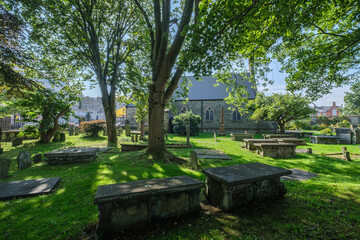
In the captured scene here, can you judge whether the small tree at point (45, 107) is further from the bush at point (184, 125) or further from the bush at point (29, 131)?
the bush at point (184, 125)

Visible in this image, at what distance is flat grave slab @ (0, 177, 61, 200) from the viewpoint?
3469 mm

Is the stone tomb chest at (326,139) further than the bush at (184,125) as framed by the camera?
No

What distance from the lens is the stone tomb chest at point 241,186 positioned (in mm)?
2754

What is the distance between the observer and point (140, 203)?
2.30 metres

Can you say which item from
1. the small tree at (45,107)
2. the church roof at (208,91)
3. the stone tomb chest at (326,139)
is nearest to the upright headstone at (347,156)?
the stone tomb chest at (326,139)

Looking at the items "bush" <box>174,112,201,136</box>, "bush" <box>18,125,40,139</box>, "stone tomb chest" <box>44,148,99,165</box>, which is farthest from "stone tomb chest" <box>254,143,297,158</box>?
"bush" <box>18,125,40,139</box>

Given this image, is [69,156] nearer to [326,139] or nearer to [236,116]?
[326,139]

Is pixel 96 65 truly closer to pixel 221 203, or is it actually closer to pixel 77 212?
pixel 77 212

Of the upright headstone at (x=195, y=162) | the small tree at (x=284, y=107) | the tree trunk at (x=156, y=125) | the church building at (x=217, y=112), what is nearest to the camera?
the upright headstone at (x=195, y=162)

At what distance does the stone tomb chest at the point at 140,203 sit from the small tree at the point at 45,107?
11.7 m

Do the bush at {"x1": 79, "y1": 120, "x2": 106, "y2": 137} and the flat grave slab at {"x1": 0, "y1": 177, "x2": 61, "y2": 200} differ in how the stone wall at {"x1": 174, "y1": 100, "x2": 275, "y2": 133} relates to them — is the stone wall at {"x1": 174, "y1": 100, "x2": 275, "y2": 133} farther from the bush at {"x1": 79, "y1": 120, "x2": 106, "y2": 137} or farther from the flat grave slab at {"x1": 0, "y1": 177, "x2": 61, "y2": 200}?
the flat grave slab at {"x1": 0, "y1": 177, "x2": 61, "y2": 200}

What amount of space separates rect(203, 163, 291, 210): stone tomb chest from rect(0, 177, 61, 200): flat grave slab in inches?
154

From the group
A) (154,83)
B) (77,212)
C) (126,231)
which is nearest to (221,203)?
(126,231)

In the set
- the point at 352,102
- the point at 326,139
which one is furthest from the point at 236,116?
the point at 352,102
